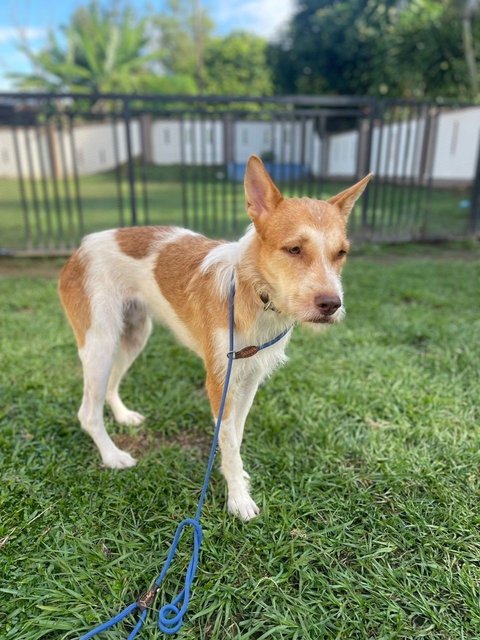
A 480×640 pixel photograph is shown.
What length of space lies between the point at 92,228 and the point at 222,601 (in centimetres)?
1041

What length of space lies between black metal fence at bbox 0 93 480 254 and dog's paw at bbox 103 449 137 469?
5745 millimetres

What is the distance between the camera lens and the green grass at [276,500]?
2062mm

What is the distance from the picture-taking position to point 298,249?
89.6 inches

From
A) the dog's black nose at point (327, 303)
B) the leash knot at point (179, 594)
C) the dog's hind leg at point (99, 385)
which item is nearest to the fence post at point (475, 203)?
the dog's black nose at point (327, 303)

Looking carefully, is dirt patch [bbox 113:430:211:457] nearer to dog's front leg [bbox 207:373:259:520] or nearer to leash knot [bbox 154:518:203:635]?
dog's front leg [bbox 207:373:259:520]

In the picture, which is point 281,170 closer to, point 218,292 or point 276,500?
point 218,292

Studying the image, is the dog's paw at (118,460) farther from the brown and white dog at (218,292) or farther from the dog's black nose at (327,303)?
the dog's black nose at (327,303)

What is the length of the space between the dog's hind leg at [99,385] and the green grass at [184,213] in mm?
Answer: 5521

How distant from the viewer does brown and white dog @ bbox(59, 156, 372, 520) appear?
2.27 metres

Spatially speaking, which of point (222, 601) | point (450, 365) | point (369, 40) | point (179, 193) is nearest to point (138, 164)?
point (179, 193)

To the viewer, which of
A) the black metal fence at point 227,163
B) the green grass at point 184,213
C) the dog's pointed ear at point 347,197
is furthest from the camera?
the green grass at point 184,213

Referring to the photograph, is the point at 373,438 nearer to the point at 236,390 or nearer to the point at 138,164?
the point at 236,390

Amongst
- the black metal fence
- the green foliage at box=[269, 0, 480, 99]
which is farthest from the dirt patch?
the green foliage at box=[269, 0, 480, 99]

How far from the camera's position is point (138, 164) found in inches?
1074
